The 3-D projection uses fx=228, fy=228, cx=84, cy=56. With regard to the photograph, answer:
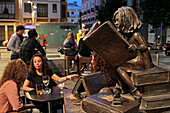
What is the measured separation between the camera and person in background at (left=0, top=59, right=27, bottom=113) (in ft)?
9.62

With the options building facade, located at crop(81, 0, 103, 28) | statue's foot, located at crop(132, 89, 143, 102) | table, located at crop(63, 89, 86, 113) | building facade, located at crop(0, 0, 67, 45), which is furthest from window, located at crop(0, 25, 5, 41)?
statue's foot, located at crop(132, 89, 143, 102)

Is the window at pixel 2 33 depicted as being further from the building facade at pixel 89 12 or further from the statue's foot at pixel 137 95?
the statue's foot at pixel 137 95

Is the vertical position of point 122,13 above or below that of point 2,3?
below

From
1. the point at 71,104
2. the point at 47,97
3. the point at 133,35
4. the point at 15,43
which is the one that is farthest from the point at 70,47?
the point at 71,104

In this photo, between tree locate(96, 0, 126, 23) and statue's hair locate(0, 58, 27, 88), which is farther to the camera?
tree locate(96, 0, 126, 23)

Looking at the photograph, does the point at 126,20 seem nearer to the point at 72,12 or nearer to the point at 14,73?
the point at 14,73

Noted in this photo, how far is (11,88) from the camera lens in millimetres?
2953

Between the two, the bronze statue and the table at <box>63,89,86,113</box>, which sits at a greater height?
the bronze statue

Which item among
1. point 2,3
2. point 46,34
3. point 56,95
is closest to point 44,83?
point 56,95

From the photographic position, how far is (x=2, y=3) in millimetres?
29703

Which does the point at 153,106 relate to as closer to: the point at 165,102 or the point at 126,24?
the point at 165,102

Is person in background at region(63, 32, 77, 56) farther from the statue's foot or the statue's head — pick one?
the statue's foot

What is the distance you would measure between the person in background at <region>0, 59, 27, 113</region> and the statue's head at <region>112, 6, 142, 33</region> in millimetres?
1480

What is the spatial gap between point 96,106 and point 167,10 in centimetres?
2064
